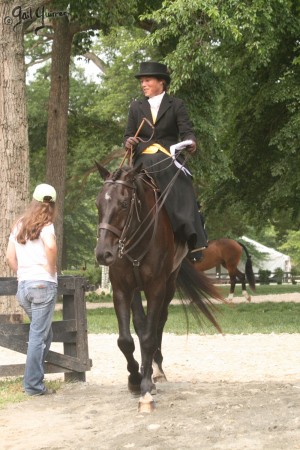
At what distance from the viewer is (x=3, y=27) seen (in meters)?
17.5

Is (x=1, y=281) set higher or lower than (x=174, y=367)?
higher

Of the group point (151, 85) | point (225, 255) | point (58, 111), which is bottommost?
point (225, 255)

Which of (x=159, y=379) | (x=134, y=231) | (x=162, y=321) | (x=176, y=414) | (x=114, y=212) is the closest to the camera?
(x=176, y=414)

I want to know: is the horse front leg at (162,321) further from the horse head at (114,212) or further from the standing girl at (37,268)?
the horse head at (114,212)

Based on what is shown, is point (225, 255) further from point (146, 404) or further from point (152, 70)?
point (146, 404)

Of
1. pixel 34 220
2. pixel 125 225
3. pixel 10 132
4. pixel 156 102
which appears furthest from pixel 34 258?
pixel 10 132

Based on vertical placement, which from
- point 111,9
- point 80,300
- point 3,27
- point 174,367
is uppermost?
point 111,9

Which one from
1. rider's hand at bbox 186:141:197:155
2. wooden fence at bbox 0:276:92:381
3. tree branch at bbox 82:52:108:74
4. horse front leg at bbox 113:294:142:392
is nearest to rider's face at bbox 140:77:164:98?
rider's hand at bbox 186:141:197:155

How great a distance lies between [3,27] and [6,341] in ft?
29.0

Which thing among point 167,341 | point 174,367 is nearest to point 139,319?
point 174,367

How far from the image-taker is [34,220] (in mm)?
9609

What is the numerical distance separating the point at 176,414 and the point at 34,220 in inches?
105

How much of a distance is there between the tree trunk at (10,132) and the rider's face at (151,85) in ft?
26.8

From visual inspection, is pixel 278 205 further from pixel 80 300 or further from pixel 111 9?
pixel 80 300
